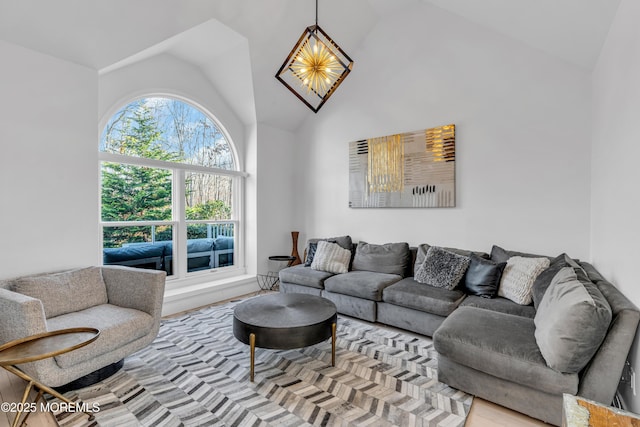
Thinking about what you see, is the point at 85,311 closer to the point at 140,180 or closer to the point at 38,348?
the point at 38,348

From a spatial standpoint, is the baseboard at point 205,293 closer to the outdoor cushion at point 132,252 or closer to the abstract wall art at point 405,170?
the outdoor cushion at point 132,252

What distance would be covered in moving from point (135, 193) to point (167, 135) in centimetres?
88

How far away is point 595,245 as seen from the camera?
2.76 metres

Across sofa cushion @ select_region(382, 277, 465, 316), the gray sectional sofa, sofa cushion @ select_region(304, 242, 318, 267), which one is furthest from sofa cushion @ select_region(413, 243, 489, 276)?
sofa cushion @ select_region(304, 242, 318, 267)

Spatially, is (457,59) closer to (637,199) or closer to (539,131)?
(539,131)

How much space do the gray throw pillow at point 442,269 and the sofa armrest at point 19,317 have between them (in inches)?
128

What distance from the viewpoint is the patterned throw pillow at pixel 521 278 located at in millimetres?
2771

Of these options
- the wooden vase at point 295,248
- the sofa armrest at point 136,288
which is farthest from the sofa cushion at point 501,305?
the wooden vase at point 295,248

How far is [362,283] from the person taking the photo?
354 centimetres

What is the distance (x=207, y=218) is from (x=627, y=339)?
4466 mm

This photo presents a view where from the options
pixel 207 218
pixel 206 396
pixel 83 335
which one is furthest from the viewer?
pixel 207 218

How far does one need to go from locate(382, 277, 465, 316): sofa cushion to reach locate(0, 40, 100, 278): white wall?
3.08 metres

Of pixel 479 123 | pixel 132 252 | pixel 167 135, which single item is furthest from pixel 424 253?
pixel 167 135

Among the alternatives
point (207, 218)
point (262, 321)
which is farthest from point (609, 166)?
point (207, 218)
